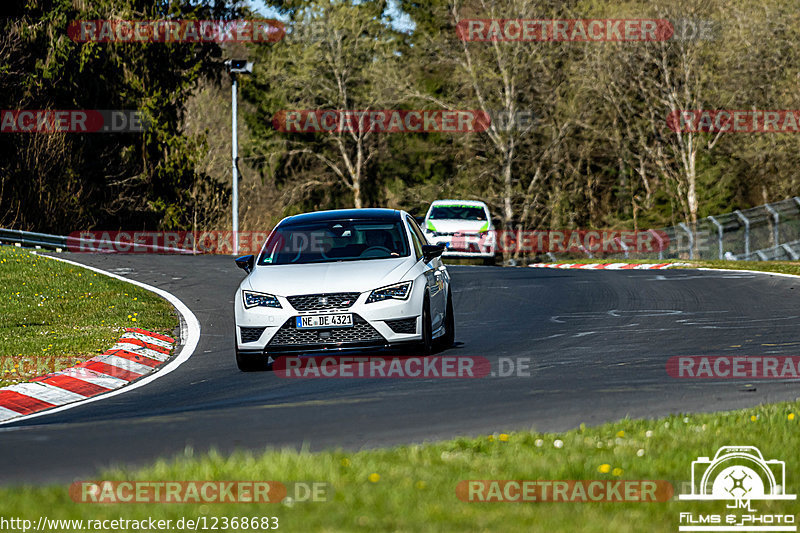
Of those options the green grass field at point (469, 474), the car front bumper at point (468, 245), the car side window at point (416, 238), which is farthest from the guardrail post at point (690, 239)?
the green grass field at point (469, 474)

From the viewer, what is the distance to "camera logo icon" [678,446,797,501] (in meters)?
6.46

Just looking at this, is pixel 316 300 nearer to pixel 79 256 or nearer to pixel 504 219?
pixel 79 256

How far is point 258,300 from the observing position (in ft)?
42.5

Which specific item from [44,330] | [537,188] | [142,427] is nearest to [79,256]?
[44,330]

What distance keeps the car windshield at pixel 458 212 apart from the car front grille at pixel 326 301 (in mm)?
24707

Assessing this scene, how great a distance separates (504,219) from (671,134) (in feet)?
28.5

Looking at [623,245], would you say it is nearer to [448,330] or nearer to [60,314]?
[60,314]

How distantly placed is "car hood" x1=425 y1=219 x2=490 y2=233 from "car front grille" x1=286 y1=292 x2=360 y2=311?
23.2 metres

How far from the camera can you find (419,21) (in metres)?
68.6

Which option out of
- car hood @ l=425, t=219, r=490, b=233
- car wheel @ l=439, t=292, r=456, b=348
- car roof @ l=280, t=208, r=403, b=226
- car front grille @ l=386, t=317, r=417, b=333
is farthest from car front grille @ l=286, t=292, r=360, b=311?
car hood @ l=425, t=219, r=490, b=233

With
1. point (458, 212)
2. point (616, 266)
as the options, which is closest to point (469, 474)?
point (616, 266)

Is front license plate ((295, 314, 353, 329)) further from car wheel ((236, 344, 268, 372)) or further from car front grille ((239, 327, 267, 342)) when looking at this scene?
car wheel ((236, 344, 268, 372))

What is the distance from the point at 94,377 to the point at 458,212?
2541cm

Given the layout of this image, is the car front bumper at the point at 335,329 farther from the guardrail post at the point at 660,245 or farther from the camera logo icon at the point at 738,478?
the guardrail post at the point at 660,245
